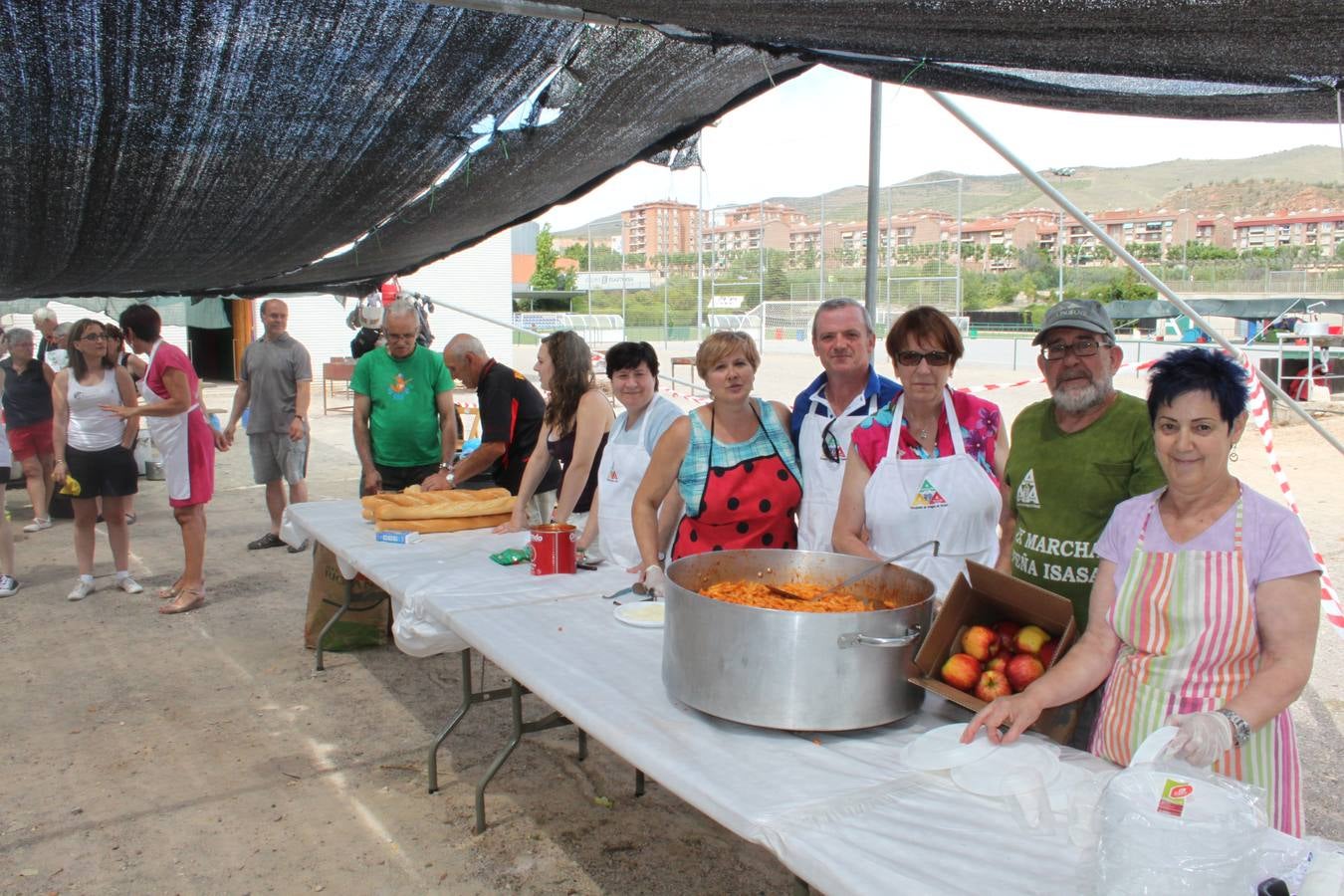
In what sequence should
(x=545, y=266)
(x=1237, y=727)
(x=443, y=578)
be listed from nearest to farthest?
(x=1237, y=727)
(x=443, y=578)
(x=545, y=266)

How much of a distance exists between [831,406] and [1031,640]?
1121mm

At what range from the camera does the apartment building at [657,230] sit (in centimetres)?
2455

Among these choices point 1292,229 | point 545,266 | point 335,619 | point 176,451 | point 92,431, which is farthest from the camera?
point 1292,229

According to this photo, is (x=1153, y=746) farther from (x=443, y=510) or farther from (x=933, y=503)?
(x=443, y=510)

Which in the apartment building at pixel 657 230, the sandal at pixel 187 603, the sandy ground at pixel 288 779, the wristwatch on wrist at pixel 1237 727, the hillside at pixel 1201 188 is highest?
the hillside at pixel 1201 188

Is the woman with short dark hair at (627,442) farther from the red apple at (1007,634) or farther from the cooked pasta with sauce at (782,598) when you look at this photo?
the red apple at (1007,634)

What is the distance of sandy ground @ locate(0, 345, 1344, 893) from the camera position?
2.63 m

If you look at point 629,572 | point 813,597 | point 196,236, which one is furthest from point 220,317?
point 813,597

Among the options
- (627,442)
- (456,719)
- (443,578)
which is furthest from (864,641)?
(456,719)

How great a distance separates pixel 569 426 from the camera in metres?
3.71

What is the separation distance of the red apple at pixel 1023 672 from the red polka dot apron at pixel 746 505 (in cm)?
101

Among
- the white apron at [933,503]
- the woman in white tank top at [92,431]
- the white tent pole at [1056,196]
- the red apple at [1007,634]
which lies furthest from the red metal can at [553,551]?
the woman in white tank top at [92,431]

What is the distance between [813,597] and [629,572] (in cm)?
109

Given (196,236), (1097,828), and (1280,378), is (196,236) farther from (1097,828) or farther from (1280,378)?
(1280,378)
